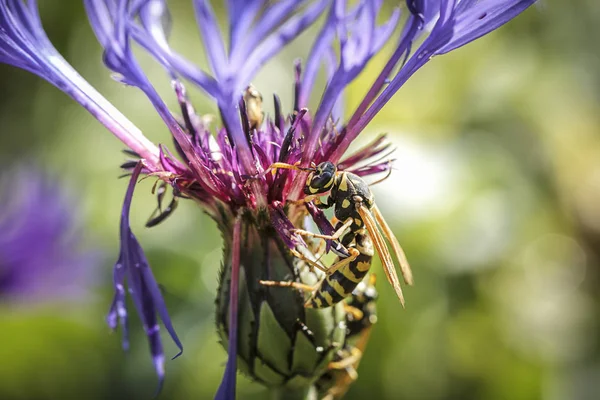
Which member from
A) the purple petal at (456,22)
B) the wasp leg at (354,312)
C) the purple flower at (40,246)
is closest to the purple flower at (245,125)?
the purple petal at (456,22)

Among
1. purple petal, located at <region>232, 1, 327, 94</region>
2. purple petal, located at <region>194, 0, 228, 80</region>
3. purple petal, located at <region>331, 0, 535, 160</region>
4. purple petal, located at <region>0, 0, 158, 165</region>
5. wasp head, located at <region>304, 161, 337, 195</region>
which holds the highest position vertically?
purple petal, located at <region>0, 0, 158, 165</region>

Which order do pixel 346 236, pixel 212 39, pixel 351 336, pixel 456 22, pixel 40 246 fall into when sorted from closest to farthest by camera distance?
pixel 212 39 → pixel 456 22 → pixel 346 236 → pixel 351 336 → pixel 40 246

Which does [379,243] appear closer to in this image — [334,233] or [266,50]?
[334,233]

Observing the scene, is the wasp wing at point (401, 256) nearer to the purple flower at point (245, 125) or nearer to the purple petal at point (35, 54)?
the purple flower at point (245, 125)

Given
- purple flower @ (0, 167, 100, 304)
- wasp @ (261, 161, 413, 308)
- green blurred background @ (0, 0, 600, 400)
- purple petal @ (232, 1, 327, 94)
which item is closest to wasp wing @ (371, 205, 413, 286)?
wasp @ (261, 161, 413, 308)

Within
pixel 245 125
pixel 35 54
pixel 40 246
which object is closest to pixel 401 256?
pixel 245 125

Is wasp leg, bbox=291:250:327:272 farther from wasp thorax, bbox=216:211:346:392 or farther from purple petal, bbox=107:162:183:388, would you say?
purple petal, bbox=107:162:183:388
